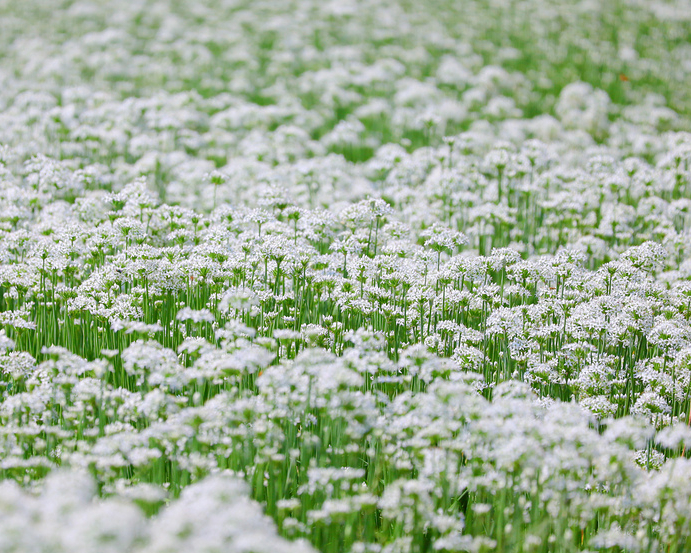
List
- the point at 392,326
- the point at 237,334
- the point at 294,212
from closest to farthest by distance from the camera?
1. the point at 237,334
2. the point at 392,326
3. the point at 294,212

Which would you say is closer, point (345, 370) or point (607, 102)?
point (345, 370)

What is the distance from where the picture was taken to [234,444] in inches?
171

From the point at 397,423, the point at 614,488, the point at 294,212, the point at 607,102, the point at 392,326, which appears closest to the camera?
the point at 397,423

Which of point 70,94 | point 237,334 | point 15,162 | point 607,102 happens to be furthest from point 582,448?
point 607,102

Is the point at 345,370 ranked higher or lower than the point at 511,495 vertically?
higher

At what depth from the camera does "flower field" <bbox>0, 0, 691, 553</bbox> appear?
153 inches

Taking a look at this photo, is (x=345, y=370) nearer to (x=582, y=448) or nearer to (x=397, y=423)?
(x=397, y=423)

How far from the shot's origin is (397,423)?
427 cm

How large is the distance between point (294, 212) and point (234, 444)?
127 inches

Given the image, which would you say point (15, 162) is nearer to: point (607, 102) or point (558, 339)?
point (558, 339)

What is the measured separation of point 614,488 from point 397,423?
1.64 metres

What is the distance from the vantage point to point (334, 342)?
239 inches

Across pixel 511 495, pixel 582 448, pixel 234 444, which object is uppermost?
pixel 582 448

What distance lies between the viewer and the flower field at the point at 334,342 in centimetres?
389
